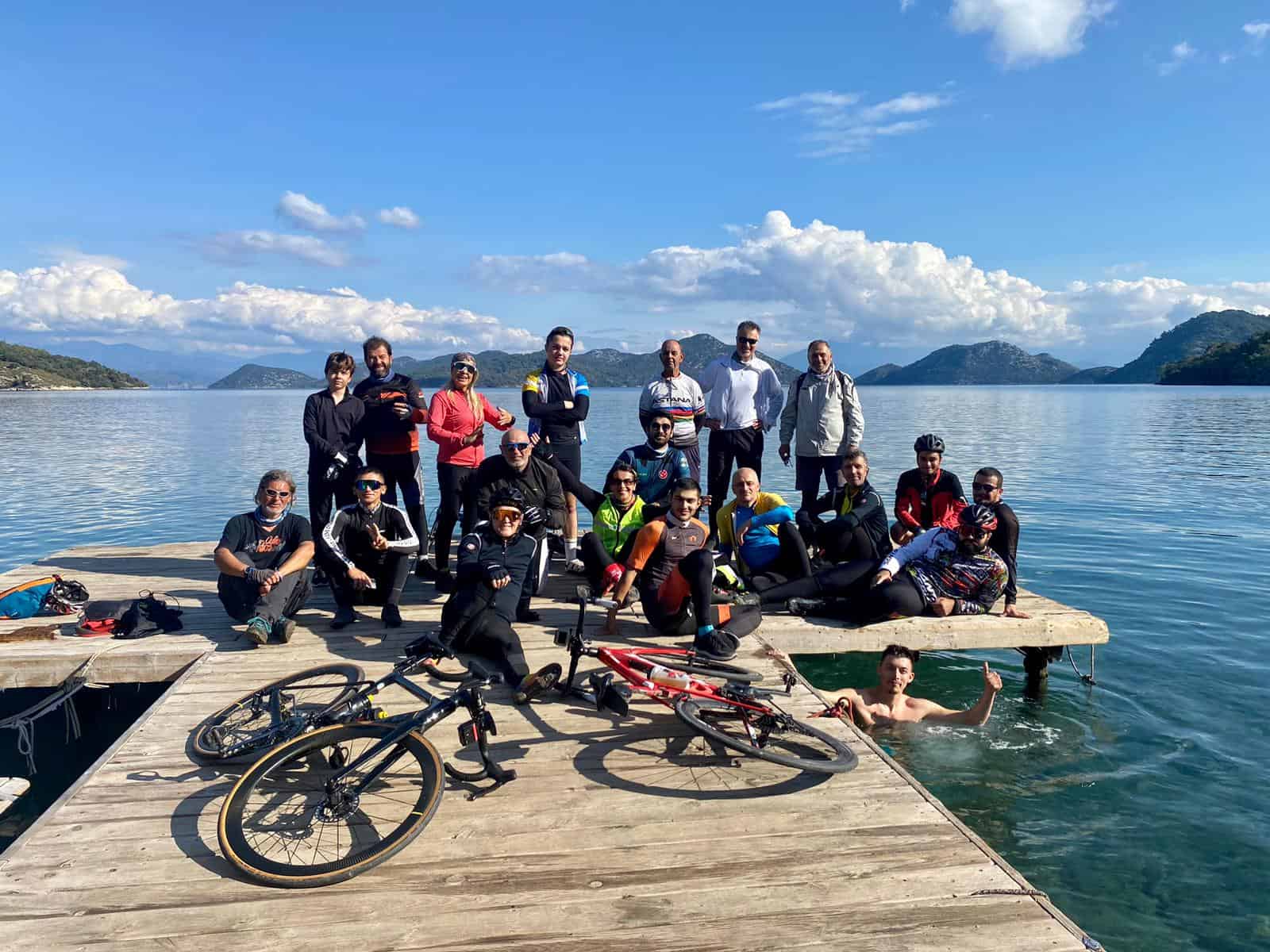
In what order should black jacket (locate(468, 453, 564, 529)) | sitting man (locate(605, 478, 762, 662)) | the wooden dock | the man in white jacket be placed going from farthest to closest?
the man in white jacket, black jacket (locate(468, 453, 564, 529)), sitting man (locate(605, 478, 762, 662)), the wooden dock

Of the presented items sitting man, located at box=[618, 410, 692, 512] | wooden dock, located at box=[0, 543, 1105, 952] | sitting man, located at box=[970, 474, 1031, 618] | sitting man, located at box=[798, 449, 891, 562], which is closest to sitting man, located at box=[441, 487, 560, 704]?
wooden dock, located at box=[0, 543, 1105, 952]

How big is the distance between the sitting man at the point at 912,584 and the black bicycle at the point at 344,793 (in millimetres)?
4630

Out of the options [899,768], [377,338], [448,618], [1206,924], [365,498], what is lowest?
[1206,924]

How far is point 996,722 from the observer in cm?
830

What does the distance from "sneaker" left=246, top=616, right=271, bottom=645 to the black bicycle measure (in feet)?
8.91

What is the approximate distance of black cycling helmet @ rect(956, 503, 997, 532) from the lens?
7.66 metres

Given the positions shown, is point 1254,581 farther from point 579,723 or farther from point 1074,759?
point 579,723

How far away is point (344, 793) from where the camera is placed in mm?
4098

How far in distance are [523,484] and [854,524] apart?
12.5 ft

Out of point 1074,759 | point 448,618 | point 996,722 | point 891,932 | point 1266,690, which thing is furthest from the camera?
point 1266,690

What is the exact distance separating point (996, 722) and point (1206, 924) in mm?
3209

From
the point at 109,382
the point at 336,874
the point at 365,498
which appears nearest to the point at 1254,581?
the point at 365,498

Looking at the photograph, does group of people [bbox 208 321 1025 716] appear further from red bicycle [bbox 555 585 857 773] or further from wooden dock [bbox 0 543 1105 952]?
wooden dock [bbox 0 543 1105 952]

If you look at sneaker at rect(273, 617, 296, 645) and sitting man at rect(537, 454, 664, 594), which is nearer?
sneaker at rect(273, 617, 296, 645)
